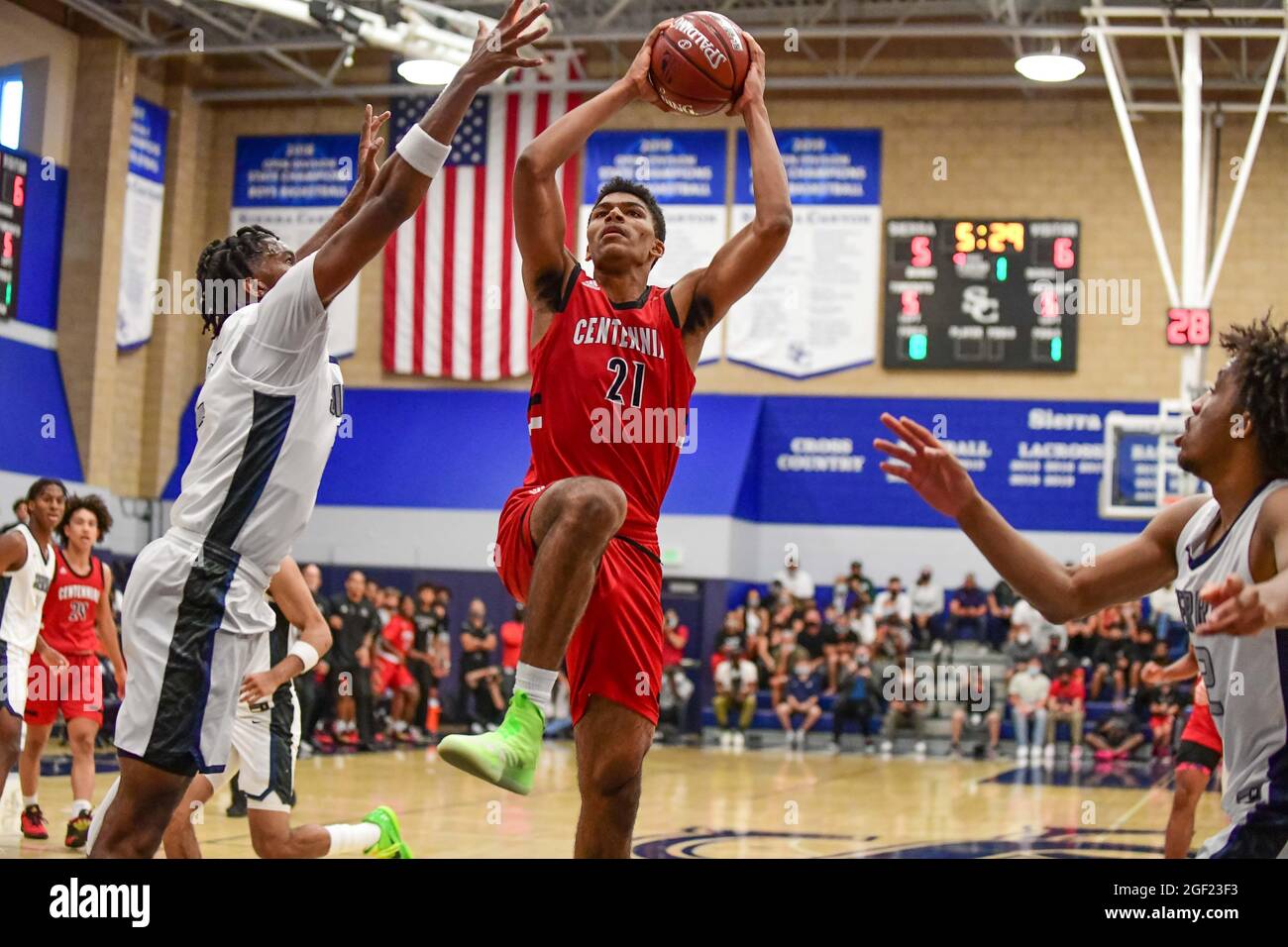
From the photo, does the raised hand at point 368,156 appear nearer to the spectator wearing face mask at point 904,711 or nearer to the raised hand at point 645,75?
the raised hand at point 645,75

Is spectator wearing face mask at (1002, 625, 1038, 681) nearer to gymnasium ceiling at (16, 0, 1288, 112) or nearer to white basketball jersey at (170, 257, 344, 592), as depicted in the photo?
gymnasium ceiling at (16, 0, 1288, 112)

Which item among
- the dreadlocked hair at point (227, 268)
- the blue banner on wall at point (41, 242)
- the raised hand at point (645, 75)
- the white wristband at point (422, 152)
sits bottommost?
the dreadlocked hair at point (227, 268)

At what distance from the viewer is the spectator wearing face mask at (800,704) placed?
18.6 metres

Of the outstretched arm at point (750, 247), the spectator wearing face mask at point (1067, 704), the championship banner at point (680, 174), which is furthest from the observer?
the championship banner at point (680, 174)

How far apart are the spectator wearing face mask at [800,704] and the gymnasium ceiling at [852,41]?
8.26 m

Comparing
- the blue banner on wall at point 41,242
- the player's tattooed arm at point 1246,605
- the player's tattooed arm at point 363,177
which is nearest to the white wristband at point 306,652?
the player's tattooed arm at point 363,177

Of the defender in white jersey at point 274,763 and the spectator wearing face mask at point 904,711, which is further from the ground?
the defender in white jersey at point 274,763

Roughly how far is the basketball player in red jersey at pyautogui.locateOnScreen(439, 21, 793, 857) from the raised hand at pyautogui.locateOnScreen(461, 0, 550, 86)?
326 millimetres

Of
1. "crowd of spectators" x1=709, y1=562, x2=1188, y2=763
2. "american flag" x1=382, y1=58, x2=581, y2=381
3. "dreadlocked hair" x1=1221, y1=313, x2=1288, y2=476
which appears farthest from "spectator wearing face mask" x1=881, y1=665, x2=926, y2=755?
"dreadlocked hair" x1=1221, y1=313, x2=1288, y2=476

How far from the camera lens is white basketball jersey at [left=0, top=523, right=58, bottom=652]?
338 inches

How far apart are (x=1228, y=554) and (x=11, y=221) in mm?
18335
